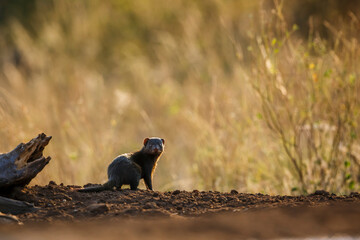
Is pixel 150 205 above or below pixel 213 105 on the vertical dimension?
below

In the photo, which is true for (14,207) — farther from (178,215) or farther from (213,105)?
(213,105)

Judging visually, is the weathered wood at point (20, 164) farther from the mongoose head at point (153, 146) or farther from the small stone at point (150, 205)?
the mongoose head at point (153, 146)

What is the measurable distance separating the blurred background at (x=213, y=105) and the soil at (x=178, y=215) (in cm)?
185

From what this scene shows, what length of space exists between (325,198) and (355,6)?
391 inches

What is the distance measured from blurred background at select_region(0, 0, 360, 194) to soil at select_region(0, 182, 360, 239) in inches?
72.8

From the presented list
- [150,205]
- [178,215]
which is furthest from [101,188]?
[178,215]

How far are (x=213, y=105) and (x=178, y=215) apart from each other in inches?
117

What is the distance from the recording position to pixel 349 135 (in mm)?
6398

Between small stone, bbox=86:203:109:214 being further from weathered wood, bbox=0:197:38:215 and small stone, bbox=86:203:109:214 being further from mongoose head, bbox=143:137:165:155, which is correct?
A: mongoose head, bbox=143:137:165:155

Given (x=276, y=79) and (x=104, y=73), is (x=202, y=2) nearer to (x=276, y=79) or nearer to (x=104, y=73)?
(x=104, y=73)

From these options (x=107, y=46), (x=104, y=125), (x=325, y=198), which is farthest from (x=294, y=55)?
(x=107, y=46)

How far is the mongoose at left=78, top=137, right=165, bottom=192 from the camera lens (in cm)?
496

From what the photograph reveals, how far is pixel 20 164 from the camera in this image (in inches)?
178

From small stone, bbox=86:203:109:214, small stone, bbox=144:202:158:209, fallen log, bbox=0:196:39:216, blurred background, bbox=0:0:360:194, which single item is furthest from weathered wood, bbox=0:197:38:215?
blurred background, bbox=0:0:360:194
